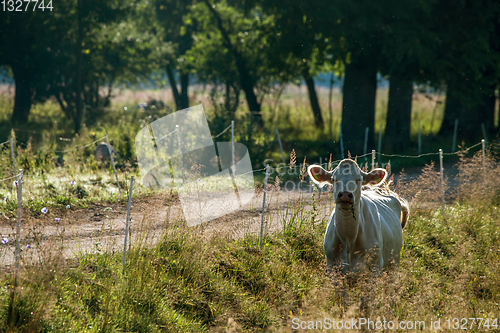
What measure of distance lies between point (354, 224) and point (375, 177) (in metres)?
0.64

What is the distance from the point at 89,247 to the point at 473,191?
8.09 meters

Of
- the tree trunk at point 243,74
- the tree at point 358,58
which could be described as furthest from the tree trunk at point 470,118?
the tree trunk at point 243,74

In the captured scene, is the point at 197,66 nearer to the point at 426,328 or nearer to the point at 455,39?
the point at 455,39

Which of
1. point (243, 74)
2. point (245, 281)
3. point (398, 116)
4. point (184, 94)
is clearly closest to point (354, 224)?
point (245, 281)

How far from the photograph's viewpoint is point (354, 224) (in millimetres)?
5094

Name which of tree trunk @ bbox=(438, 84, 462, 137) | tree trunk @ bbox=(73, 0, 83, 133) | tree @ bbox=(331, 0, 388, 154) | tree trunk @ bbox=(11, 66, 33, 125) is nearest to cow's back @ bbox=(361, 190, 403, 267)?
tree @ bbox=(331, 0, 388, 154)

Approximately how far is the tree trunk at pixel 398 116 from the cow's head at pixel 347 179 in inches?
480

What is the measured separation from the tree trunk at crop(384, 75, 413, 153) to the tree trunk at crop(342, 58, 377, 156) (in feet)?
2.25

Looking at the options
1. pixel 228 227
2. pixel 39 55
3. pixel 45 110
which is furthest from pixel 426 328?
pixel 45 110

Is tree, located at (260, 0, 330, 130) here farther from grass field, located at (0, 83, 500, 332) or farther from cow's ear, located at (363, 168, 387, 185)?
cow's ear, located at (363, 168, 387, 185)

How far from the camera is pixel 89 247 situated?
6.55m

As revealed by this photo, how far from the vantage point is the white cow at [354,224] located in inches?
193

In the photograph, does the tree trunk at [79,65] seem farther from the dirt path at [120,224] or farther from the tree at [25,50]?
the dirt path at [120,224]

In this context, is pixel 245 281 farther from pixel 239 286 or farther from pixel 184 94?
pixel 184 94
